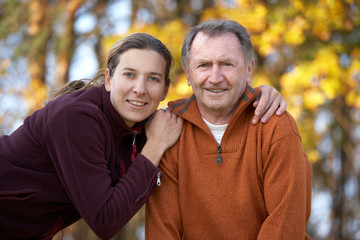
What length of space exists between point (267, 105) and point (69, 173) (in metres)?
1.21

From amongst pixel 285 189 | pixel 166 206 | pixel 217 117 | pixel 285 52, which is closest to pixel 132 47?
pixel 217 117

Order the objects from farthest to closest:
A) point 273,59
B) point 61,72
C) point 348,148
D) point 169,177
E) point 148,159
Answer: point 348,148 < point 273,59 < point 61,72 < point 169,177 < point 148,159

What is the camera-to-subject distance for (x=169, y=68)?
269cm

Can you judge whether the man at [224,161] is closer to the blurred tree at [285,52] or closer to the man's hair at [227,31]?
the man's hair at [227,31]

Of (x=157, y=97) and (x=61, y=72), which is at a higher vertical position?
(x=61, y=72)

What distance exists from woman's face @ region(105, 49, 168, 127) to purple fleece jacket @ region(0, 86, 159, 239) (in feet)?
0.21

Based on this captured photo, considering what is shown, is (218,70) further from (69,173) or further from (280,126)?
(69,173)

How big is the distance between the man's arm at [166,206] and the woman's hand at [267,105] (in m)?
0.59

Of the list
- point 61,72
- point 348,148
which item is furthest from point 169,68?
point 348,148

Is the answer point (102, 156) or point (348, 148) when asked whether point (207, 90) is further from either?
point (348, 148)

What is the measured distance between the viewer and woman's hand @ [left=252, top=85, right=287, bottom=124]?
2.45 metres

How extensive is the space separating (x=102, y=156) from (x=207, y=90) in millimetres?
746

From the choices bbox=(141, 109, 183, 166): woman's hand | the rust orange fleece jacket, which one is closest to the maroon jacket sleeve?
bbox=(141, 109, 183, 166): woman's hand

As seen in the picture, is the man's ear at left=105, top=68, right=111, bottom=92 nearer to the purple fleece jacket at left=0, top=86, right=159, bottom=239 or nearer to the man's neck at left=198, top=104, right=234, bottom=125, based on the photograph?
the purple fleece jacket at left=0, top=86, right=159, bottom=239
